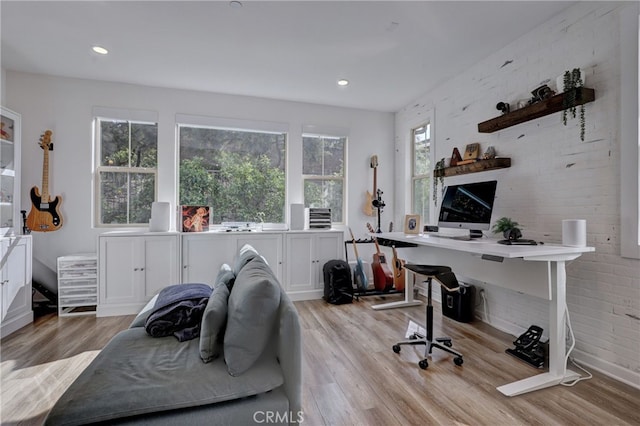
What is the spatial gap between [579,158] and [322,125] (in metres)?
3.04

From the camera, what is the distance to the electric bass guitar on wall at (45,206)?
337cm

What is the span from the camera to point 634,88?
198cm

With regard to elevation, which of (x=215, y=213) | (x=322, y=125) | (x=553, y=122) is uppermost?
(x=322, y=125)

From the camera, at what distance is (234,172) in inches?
167

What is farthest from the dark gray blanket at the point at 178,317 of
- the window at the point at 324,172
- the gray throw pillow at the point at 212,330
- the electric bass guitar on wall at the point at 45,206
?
the window at the point at 324,172

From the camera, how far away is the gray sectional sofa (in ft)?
3.87

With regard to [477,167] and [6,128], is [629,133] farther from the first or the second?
[6,128]

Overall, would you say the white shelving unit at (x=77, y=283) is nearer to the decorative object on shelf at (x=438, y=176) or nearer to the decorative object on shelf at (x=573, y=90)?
the decorative object on shelf at (x=438, y=176)

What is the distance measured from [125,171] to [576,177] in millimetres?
4618

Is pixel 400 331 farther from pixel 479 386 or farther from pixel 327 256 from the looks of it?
pixel 327 256

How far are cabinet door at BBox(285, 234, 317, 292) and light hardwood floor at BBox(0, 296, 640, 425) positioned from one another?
973 millimetres

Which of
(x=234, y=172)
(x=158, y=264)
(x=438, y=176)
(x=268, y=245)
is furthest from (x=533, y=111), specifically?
(x=158, y=264)

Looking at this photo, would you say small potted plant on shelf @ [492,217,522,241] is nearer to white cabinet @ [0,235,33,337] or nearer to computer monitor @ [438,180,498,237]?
computer monitor @ [438,180,498,237]

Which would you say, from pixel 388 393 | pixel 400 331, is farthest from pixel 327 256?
pixel 388 393
